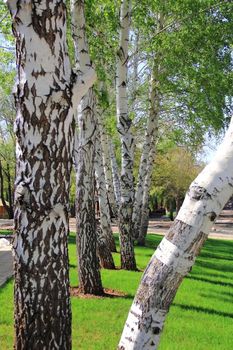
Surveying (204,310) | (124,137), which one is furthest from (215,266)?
(204,310)

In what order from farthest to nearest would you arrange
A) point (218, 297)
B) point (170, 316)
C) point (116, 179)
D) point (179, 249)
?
point (116, 179) < point (218, 297) < point (170, 316) < point (179, 249)

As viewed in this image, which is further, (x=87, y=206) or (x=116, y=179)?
(x=116, y=179)

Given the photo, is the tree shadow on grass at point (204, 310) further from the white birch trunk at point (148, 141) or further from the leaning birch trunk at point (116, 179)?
the white birch trunk at point (148, 141)

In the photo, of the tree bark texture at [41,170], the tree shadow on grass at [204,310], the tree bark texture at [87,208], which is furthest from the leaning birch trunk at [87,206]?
the tree bark texture at [41,170]

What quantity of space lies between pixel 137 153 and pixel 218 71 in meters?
22.4

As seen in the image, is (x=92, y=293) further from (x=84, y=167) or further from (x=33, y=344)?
(x=33, y=344)

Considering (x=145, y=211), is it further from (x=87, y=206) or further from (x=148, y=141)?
(x=87, y=206)

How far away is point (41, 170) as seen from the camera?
3682 mm

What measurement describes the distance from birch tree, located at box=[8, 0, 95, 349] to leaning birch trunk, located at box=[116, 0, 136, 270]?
7685mm

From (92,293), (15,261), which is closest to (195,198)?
(15,261)

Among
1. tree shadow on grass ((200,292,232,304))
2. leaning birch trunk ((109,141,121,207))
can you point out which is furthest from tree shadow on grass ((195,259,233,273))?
tree shadow on grass ((200,292,232,304))

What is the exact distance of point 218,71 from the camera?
14820 mm

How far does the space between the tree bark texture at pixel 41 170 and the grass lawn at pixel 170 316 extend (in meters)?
2.16

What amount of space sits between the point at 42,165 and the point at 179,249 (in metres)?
1.32
